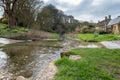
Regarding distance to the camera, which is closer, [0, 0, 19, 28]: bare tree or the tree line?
[0, 0, 19, 28]: bare tree

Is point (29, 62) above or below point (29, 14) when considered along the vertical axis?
below

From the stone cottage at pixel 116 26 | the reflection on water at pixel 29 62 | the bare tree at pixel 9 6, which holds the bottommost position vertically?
the reflection on water at pixel 29 62

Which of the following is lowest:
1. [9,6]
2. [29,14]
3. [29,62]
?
[29,62]

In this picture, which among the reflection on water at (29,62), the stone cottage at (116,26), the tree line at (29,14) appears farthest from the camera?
the stone cottage at (116,26)

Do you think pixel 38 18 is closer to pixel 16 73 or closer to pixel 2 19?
pixel 2 19

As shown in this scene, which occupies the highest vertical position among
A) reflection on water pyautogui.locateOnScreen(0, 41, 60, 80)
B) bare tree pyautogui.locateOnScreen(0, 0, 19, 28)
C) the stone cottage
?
bare tree pyautogui.locateOnScreen(0, 0, 19, 28)

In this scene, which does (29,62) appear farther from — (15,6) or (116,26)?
(116,26)

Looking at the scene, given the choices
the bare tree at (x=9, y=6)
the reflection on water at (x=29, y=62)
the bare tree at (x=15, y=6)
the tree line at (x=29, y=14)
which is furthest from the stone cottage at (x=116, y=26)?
the reflection on water at (x=29, y=62)

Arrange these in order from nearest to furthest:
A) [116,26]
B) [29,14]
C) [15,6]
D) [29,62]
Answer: [29,62], [15,6], [29,14], [116,26]

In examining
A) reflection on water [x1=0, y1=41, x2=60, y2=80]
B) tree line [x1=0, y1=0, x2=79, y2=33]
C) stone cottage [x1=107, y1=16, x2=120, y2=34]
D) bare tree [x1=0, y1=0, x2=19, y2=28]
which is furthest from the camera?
stone cottage [x1=107, y1=16, x2=120, y2=34]

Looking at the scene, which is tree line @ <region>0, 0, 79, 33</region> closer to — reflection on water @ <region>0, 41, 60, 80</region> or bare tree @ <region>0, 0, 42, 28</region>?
bare tree @ <region>0, 0, 42, 28</region>

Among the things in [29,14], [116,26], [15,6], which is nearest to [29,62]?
[15,6]

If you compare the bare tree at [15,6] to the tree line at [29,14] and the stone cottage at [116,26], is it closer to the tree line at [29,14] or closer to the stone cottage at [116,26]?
the tree line at [29,14]

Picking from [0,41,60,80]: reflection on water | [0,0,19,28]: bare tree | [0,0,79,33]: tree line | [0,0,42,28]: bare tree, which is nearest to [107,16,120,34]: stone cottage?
[0,0,79,33]: tree line
